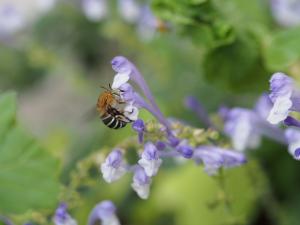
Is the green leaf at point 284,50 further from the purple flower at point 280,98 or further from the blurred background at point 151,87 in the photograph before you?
the purple flower at point 280,98

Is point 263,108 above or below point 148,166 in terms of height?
below

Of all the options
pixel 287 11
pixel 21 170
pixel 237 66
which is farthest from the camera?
pixel 287 11

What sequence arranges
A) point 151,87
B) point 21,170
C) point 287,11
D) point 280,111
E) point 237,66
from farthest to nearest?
point 151,87 < point 287,11 < point 237,66 < point 21,170 < point 280,111

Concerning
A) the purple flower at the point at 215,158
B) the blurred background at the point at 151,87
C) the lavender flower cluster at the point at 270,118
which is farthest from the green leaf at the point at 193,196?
the purple flower at the point at 215,158

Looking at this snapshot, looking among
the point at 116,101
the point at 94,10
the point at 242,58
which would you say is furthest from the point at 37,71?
the point at 116,101

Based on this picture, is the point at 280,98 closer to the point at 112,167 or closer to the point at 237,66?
the point at 112,167

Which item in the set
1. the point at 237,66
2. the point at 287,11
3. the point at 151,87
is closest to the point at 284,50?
the point at 237,66
